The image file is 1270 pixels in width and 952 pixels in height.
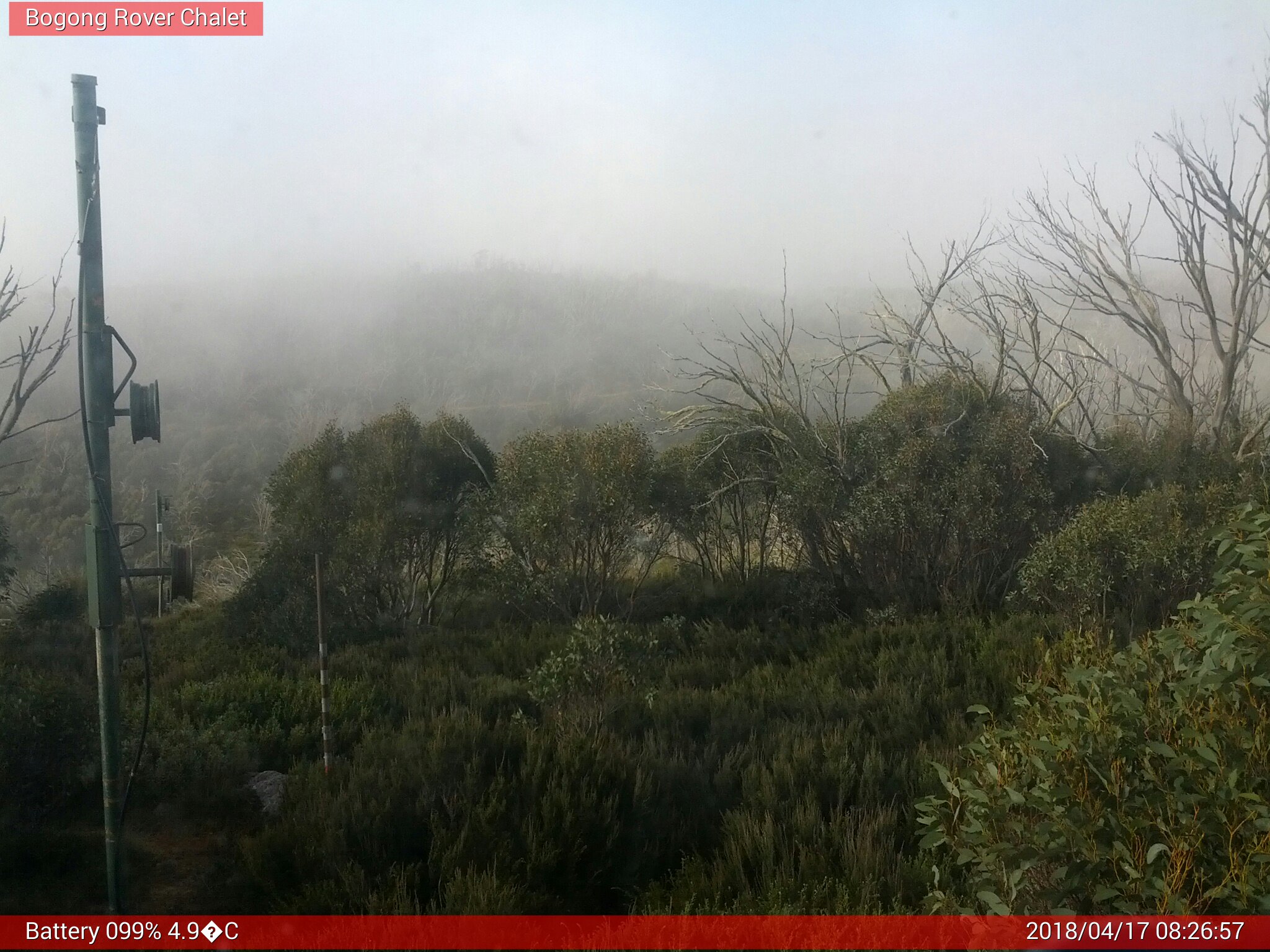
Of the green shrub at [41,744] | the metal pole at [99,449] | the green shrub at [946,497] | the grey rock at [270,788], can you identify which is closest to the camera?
the metal pole at [99,449]

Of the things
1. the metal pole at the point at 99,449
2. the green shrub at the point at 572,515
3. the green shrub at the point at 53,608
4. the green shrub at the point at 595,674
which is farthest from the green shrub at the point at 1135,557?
the green shrub at the point at 53,608

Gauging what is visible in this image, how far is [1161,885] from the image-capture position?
3211mm

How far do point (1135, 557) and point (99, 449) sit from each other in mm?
10318

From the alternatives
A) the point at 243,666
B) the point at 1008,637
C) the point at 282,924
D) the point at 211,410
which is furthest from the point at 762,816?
the point at 211,410

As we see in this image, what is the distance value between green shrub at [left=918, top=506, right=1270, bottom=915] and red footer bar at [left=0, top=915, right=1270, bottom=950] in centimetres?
12

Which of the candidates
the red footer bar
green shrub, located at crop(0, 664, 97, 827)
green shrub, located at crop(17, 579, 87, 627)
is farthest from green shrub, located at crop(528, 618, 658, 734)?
green shrub, located at crop(17, 579, 87, 627)

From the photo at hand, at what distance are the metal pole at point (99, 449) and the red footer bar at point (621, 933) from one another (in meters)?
0.33

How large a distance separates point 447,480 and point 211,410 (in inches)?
1936

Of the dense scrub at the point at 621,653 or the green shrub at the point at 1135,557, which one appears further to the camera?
the green shrub at the point at 1135,557

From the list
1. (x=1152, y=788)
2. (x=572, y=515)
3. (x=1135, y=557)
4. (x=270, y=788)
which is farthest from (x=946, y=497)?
(x=1152, y=788)

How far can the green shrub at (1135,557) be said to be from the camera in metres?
10.3

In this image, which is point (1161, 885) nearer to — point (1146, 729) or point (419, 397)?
→ point (1146, 729)

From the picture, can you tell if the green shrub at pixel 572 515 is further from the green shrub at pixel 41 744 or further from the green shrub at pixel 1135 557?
the green shrub at pixel 41 744

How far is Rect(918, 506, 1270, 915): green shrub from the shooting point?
321 centimetres
